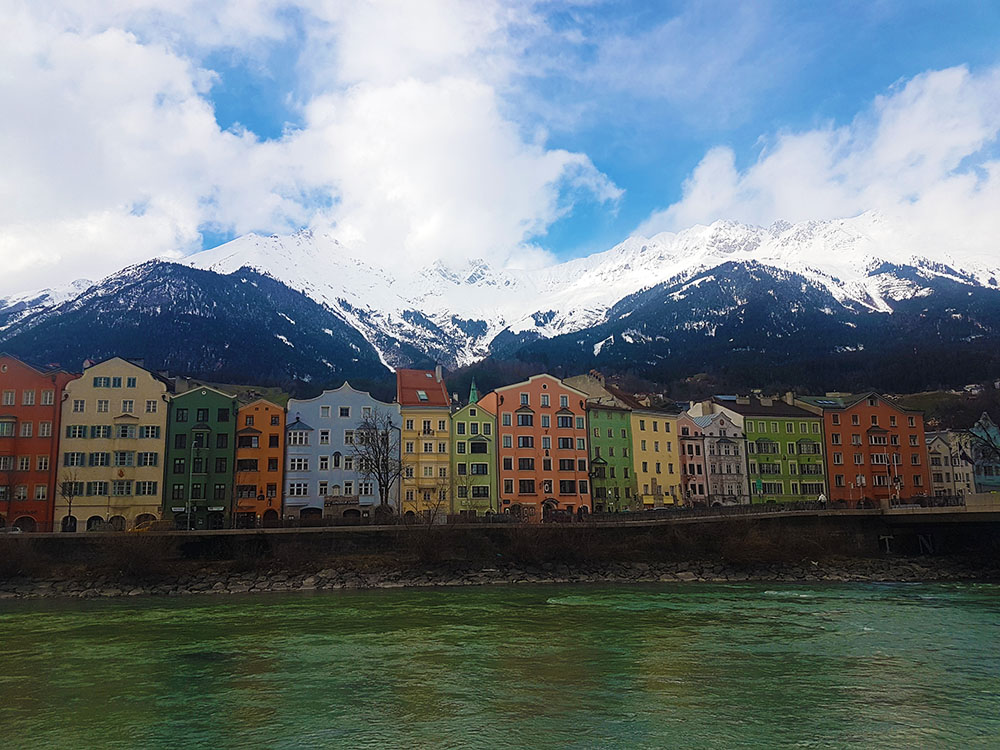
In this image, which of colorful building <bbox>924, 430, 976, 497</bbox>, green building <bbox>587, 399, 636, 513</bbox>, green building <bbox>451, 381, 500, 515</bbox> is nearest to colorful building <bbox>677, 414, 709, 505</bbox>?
green building <bbox>587, 399, 636, 513</bbox>

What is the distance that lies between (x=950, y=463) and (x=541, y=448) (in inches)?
2602

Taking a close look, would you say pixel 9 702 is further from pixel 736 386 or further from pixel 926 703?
pixel 736 386

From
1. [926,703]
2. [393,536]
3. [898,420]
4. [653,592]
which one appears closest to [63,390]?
[393,536]

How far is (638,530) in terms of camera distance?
63281 mm

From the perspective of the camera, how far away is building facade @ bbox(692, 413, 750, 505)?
94.5 m

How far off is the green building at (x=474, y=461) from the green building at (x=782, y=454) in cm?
3296

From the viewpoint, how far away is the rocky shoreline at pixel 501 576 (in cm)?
5228

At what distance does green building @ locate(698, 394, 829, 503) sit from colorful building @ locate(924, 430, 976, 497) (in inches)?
896

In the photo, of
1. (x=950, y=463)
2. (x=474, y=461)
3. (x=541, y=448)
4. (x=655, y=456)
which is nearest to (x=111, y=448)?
(x=474, y=461)

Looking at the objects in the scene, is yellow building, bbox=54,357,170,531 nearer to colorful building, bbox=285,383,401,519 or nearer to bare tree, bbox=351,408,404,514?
colorful building, bbox=285,383,401,519

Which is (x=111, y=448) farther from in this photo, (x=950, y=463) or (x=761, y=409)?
(x=950, y=463)

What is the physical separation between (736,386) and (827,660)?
176231 millimetres

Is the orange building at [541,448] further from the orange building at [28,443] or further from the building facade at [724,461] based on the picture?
the orange building at [28,443]

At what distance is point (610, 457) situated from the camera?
8706 centimetres
